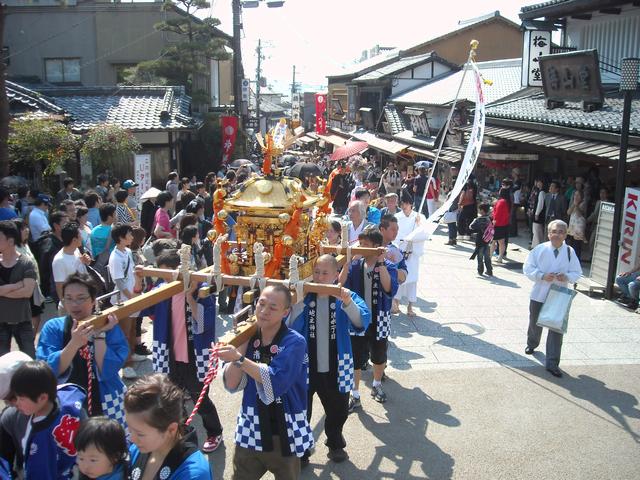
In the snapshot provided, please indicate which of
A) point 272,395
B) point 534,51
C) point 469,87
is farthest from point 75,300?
point 469,87

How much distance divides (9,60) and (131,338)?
2509cm

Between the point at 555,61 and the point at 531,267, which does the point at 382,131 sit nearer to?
the point at 555,61

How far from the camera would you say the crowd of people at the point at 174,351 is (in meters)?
2.79

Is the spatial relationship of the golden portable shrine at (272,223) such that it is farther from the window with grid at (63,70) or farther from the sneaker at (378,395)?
the window with grid at (63,70)

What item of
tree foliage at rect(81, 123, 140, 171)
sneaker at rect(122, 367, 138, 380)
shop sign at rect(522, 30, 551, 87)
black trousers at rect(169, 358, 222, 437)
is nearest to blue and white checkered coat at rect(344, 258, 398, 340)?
black trousers at rect(169, 358, 222, 437)

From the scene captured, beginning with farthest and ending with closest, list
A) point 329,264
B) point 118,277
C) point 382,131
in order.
Result: 1. point 382,131
2. point 118,277
3. point 329,264

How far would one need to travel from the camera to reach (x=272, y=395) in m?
3.48

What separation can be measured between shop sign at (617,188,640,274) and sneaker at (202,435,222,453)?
7.85m

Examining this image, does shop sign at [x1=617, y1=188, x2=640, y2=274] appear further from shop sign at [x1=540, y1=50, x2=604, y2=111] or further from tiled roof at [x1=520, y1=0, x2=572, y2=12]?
tiled roof at [x1=520, y1=0, x2=572, y2=12]

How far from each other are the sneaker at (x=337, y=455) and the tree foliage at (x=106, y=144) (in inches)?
413

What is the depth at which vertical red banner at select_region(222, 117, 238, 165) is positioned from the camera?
20781 mm

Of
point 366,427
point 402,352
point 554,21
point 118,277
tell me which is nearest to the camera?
point 366,427

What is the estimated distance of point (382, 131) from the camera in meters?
28.9

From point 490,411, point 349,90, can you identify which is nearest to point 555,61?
point 490,411
